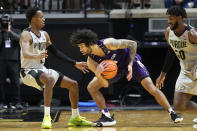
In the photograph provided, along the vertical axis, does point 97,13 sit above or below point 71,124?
above

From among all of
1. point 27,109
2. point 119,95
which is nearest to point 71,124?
point 27,109

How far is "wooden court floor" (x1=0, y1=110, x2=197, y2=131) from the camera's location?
22.3ft

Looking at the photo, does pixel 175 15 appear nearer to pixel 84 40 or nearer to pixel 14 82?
pixel 84 40

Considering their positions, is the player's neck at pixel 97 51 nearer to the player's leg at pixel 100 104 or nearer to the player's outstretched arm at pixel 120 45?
the player's outstretched arm at pixel 120 45

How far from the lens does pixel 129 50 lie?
7141 millimetres

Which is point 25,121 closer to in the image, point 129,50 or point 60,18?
point 129,50

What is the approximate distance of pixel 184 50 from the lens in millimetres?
7027

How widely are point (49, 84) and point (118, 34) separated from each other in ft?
13.4

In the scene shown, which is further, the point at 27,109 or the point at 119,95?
the point at 119,95

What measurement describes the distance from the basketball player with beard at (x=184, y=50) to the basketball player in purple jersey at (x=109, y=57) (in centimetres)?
27

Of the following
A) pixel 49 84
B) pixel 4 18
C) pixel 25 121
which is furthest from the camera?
pixel 4 18

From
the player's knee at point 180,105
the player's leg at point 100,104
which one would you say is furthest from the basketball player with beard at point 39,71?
the player's knee at point 180,105

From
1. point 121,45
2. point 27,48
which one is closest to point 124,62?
point 121,45

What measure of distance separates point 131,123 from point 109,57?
3.87ft
